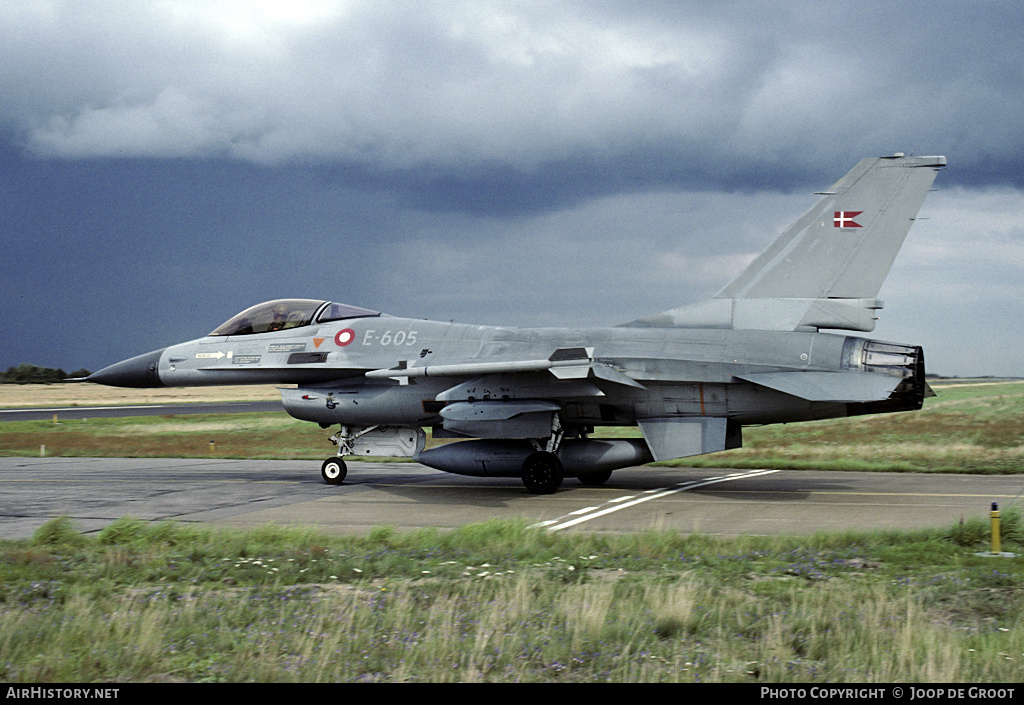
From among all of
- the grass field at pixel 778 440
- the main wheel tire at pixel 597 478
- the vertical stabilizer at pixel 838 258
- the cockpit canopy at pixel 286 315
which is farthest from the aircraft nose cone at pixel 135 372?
the vertical stabilizer at pixel 838 258

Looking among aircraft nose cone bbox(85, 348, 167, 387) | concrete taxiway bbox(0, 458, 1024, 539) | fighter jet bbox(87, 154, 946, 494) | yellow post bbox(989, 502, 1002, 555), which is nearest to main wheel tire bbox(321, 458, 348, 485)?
concrete taxiway bbox(0, 458, 1024, 539)

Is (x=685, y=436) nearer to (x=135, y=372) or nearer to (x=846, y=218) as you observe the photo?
(x=846, y=218)

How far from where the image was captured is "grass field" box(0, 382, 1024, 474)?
21.8m

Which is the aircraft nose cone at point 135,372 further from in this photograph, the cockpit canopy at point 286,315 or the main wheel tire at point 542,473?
the main wheel tire at point 542,473

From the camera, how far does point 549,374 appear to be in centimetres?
1588

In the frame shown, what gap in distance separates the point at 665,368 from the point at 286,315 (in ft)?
28.7

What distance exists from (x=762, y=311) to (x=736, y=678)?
451 inches

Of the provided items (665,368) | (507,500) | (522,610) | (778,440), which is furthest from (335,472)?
(778,440)

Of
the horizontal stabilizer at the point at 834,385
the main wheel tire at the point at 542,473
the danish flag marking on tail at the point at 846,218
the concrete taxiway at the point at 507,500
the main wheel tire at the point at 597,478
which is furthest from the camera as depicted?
the main wheel tire at the point at 597,478

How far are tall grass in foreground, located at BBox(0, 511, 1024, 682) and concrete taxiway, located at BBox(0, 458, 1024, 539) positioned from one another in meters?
2.49

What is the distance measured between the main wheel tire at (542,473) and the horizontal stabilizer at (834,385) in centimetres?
419

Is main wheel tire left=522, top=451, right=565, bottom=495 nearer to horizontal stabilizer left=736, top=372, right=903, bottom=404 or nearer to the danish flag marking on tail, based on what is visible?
horizontal stabilizer left=736, top=372, right=903, bottom=404

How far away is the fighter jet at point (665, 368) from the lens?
586 inches
